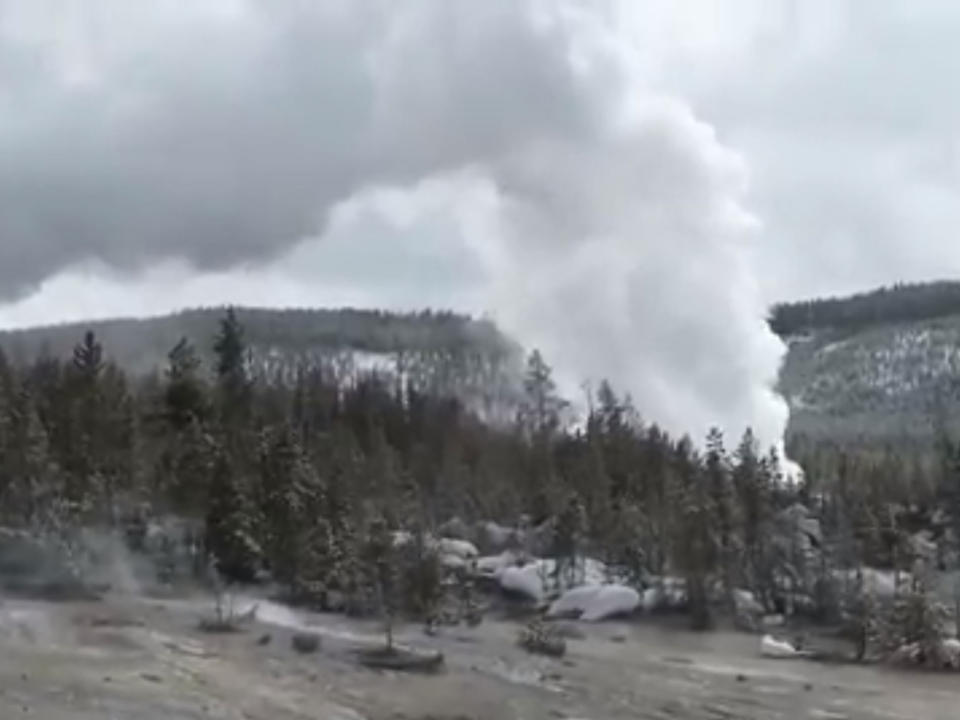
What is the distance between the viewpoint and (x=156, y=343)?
19825 centimetres

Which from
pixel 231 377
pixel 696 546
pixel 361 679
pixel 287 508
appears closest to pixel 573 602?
pixel 696 546

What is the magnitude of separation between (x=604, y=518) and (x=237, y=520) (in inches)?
679

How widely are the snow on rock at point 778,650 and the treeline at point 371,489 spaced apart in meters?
4.04

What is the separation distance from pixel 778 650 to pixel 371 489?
22.7 metres

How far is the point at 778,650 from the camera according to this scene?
160 ft

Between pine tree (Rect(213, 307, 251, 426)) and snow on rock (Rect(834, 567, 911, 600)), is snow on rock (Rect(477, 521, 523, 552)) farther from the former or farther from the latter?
snow on rock (Rect(834, 567, 911, 600))

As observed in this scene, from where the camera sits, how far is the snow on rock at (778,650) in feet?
156

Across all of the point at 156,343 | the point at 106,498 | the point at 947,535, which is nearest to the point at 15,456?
the point at 106,498

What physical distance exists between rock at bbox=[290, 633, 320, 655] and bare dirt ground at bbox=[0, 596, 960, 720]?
0.97ft

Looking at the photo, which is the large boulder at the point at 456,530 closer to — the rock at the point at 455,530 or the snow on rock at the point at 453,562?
A: the rock at the point at 455,530

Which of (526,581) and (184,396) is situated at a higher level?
(184,396)

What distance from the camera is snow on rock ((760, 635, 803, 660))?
4769 cm

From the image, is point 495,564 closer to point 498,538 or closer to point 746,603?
point 498,538

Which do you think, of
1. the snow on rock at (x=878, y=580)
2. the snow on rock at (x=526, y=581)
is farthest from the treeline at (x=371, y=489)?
the snow on rock at (x=526, y=581)
